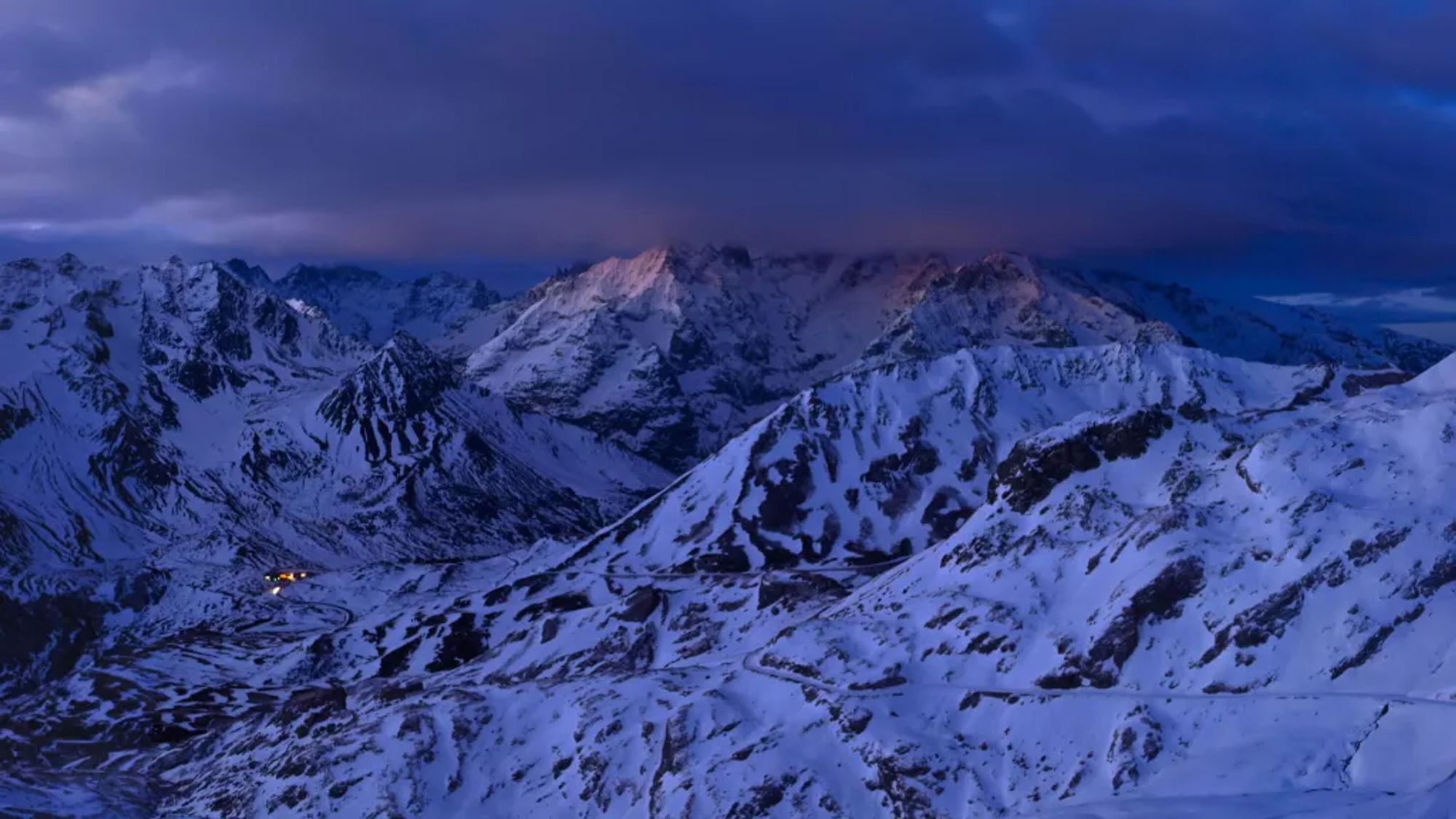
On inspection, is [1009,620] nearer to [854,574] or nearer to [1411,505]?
[1411,505]

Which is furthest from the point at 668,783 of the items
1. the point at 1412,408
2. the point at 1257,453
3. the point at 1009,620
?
the point at 1412,408

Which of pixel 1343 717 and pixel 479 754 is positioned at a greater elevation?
pixel 1343 717

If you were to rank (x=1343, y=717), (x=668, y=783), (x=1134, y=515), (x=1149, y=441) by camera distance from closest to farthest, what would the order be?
1. (x=1343, y=717)
2. (x=668, y=783)
3. (x=1134, y=515)
4. (x=1149, y=441)

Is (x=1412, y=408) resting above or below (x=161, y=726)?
above

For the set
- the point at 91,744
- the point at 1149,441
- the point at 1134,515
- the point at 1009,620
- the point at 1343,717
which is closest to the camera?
the point at 1343,717

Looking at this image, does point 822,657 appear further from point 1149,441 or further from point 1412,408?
point 1412,408

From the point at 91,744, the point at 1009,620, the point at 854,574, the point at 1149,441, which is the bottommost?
the point at 91,744

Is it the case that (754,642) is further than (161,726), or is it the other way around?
(161,726)

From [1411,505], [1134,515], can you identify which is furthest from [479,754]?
[1411,505]

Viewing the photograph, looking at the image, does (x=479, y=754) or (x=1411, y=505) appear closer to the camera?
(x=1411, y=505)
